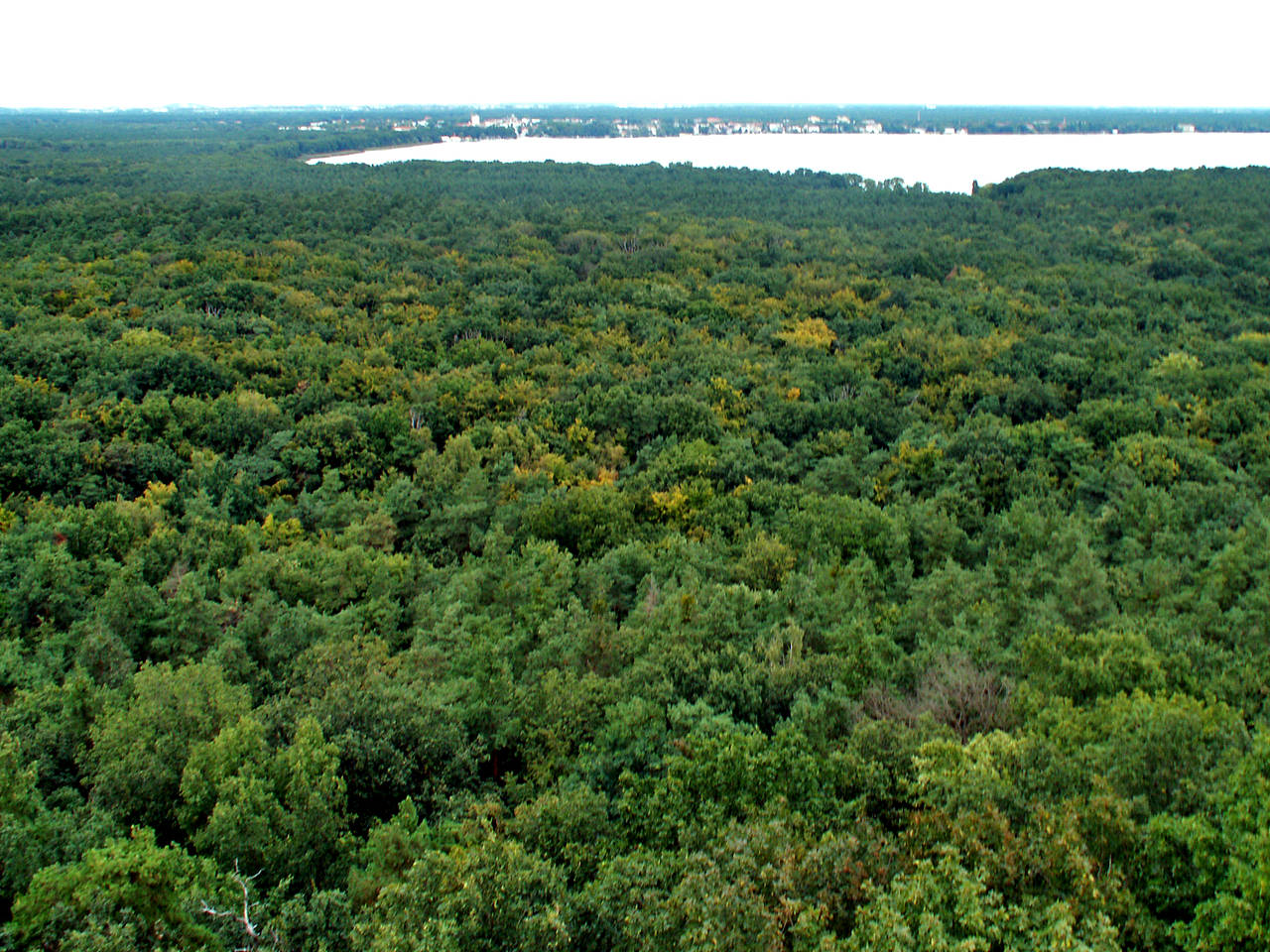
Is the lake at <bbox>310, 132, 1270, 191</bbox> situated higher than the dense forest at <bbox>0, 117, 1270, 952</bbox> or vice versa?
the lake at <bbox>310, 132, 1270, 191</bbox>

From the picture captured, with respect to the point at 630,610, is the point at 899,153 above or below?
above

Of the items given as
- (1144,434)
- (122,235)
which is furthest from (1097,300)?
(122,235)

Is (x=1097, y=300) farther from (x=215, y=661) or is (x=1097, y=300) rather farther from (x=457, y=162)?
(x=457, y=162)

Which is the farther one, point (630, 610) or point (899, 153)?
point (899, 153)

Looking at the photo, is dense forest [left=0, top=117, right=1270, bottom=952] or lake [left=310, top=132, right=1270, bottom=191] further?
lake [left=310, top=132, right=1270, bottom=191]
